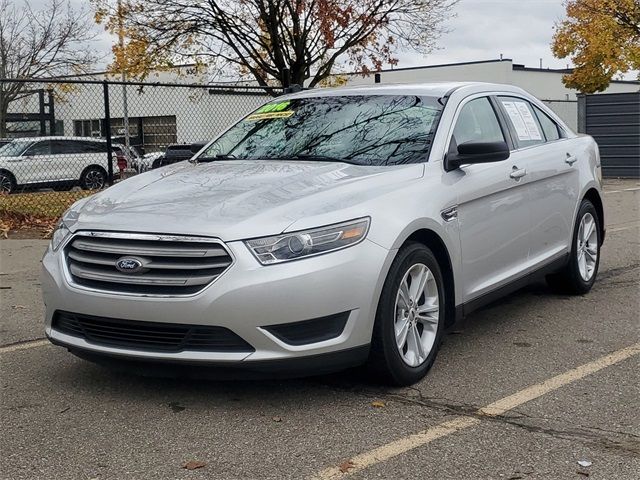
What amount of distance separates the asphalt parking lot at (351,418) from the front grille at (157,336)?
0.36 meters

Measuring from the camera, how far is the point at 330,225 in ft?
13.1

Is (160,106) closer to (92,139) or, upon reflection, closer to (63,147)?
(92,139)

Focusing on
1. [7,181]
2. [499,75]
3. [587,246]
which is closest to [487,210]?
[587,246]

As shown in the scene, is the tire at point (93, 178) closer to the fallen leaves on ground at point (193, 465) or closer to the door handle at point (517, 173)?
the door handle at point (517, 173)

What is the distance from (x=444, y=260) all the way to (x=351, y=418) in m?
1.18

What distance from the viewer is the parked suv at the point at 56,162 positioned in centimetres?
1920

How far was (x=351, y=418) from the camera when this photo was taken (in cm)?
399

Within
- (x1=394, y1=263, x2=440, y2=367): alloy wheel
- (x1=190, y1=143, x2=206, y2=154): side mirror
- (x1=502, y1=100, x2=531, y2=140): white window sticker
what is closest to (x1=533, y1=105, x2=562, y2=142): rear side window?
(x1=502, y1=100, x2=531, y2=140): white window sticker

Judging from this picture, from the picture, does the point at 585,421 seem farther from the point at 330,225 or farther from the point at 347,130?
the point at 347,130

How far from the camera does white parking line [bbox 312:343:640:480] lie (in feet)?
11.3

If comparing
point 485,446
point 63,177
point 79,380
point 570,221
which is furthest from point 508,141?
point 63,177

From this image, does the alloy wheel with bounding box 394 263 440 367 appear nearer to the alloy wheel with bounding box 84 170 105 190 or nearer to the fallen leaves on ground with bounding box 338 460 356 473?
the fallen leaves on ground with bounding box 338 460 356 473

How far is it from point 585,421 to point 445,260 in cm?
121

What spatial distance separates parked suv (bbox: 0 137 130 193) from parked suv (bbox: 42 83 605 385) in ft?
47.4
